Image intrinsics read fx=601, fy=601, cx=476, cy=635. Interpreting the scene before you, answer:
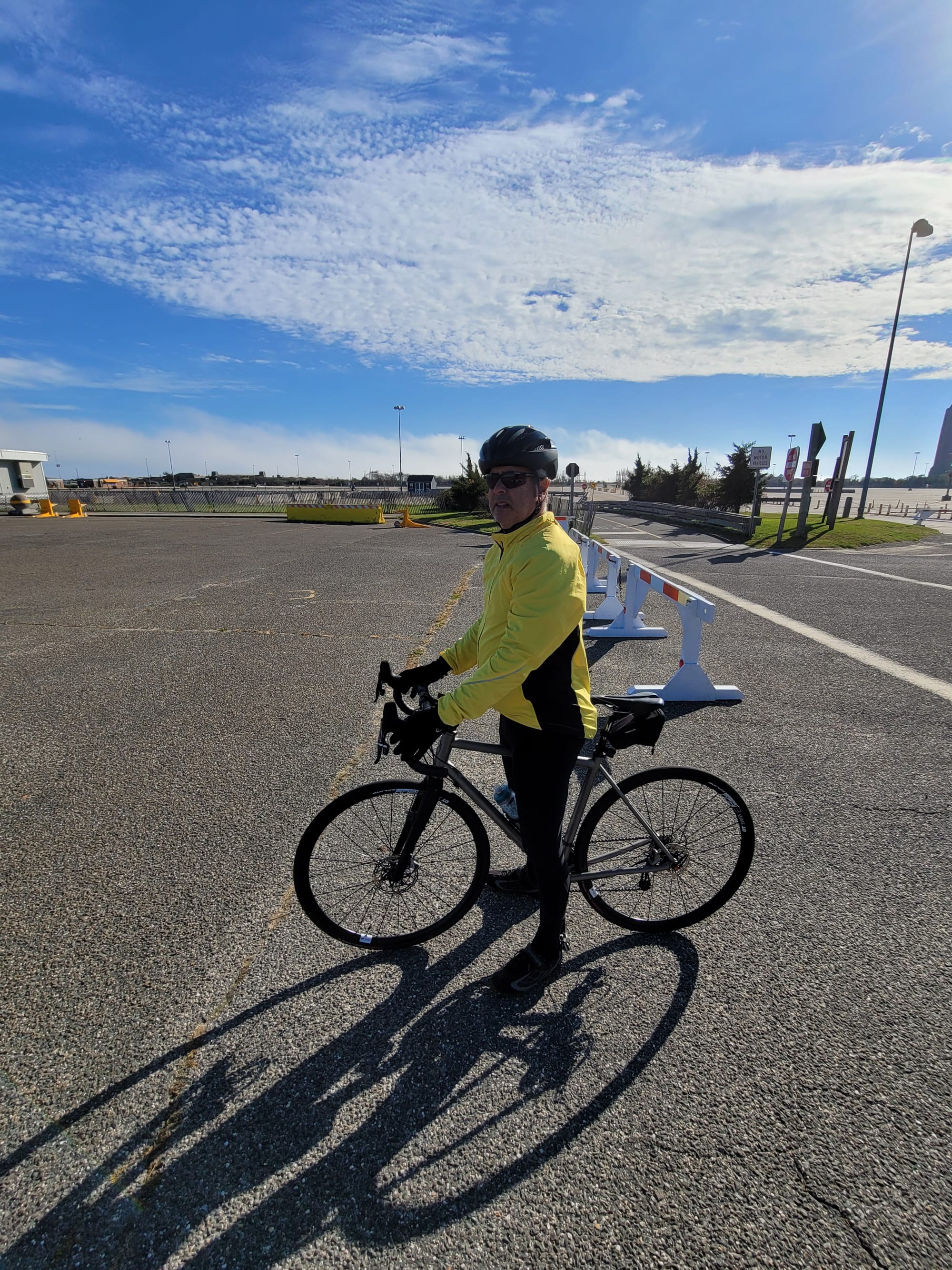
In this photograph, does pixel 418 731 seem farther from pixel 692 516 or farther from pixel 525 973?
pixel 692 516

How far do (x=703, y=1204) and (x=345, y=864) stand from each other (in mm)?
1651

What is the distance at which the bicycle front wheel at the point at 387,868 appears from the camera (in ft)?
8.17

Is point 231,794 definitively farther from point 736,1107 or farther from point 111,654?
point 111,654

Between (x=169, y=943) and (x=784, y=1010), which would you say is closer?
(x=784, y=1010)

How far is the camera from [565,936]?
2725 millimetres

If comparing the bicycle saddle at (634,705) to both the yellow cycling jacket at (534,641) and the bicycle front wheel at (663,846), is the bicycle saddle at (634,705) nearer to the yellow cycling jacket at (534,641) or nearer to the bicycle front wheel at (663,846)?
the yellow cycling jacket at (534,641)

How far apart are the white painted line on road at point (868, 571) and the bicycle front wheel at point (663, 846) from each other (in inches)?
436

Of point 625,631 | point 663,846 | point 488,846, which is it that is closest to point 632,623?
point 625,631

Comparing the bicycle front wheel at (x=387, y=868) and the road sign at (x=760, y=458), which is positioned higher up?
the road sign at (x=760, y=458)

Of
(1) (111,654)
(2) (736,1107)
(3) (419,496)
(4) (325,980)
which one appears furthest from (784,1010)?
(3) (419,496)

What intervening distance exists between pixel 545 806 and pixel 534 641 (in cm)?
68

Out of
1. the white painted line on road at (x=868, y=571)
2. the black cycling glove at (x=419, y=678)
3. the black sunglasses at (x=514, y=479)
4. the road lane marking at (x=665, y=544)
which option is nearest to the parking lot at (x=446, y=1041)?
the black cycling glove at (x=419, y=678)

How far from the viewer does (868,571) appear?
44.0 feet

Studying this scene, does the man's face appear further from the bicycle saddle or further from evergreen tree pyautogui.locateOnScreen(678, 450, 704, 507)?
evergreen tree pyautogui.locateOnScreen(678, 450, 704, 507)
